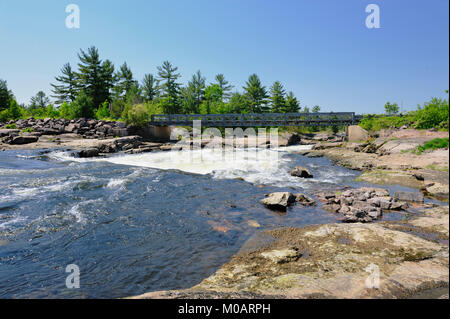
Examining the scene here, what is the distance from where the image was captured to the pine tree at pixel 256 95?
65.8 meters

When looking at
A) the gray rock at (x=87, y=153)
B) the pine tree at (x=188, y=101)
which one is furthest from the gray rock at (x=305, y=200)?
the pine tree at (x=188, y=101)

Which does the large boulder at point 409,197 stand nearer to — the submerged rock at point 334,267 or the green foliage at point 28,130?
the submerged rock at point 334,267

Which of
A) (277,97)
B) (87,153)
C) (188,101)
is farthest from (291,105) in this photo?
(87,153)

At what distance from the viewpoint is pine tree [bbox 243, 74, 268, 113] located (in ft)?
216

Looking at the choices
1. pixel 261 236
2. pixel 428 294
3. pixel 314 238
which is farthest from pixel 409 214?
pixel 428 294

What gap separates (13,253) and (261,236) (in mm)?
6290

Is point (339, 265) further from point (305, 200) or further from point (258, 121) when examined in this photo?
point (258, 121)

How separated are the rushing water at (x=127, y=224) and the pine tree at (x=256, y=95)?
53985mm

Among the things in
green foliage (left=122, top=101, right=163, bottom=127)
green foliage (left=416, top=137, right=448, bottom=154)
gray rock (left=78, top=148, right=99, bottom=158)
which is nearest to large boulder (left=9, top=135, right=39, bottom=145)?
gray rock (left=78, top=148, right=99, bottom=158)

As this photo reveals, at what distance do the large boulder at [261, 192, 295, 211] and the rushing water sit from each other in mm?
306

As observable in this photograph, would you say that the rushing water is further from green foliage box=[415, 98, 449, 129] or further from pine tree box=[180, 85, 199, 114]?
pine tree box=[180, 85, 199, 114]

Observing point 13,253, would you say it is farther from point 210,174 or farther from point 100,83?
point 100,83
